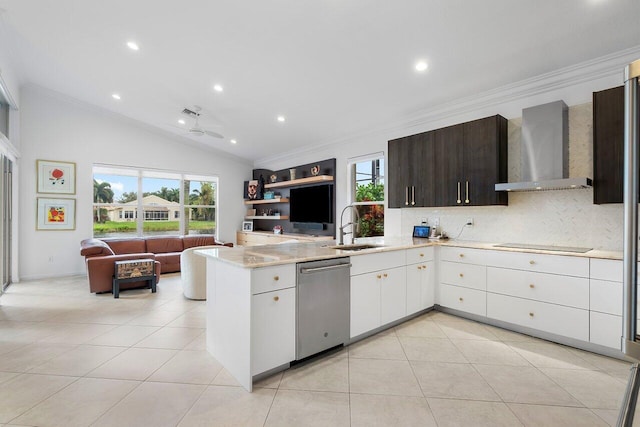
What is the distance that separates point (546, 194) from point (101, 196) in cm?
800

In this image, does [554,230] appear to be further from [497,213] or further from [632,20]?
[632,20]

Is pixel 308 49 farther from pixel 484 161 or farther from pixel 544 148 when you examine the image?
pixel 544 148

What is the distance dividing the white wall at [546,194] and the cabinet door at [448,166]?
408 mm

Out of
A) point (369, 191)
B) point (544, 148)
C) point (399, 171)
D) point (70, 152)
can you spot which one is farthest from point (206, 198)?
point (544, 148)

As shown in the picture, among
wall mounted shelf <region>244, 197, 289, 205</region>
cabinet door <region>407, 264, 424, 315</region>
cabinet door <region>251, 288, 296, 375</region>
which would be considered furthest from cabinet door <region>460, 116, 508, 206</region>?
wall mounted shelf <region>244, 197, 289, 205</region>

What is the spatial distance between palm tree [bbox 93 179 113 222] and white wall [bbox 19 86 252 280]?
20cm

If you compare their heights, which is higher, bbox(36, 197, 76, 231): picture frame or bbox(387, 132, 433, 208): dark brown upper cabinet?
bbox(387, 132, 433, 208): dark brown upper cabinet

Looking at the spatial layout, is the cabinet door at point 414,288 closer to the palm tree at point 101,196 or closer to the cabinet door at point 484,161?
the cabinet door at point 484,161

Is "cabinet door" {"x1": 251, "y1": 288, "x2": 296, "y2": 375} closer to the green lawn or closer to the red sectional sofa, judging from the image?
the red sectional sofa

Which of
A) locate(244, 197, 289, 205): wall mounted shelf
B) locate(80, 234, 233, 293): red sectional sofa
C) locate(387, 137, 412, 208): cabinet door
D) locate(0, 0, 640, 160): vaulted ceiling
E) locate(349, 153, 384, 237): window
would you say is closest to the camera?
locate(0, 0, 640, 160): vaulted ceiling

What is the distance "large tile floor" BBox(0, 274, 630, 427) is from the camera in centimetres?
177

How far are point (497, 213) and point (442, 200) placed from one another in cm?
67

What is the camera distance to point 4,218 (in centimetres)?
478

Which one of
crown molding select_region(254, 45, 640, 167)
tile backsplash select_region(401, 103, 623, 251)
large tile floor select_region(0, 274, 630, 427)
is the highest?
crown molding select_region(254, 45, 640, 167)
